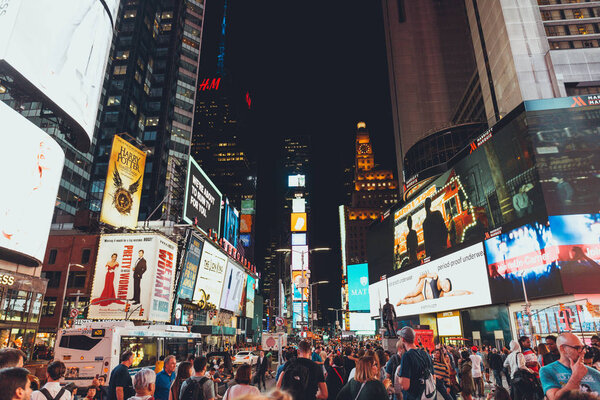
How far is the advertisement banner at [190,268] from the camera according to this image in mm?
40125

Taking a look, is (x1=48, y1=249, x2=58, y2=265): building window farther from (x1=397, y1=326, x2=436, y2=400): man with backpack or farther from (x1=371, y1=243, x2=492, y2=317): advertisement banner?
(x1=397, y1=326, x2=436, y2=400): man with backpack

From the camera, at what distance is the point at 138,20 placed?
8706cm

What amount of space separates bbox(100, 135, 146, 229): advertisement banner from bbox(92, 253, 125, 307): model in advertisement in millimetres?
3875

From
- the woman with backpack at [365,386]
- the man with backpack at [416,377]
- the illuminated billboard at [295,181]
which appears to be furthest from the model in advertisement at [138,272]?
the illuminated billboard at [295,181]

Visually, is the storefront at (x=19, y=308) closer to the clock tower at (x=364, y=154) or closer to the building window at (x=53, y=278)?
the building window at (x=53, y=278)

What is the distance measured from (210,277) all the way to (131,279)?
13.7 m

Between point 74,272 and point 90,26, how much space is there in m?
29.4

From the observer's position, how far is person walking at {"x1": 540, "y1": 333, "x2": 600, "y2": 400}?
409cm

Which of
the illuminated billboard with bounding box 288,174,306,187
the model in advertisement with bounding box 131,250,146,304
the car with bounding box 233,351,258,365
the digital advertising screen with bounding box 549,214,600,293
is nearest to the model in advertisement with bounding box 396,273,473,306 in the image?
the digital advertising screen with bounding box 549,214,600,293

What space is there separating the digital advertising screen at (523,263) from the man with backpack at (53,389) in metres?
34.4

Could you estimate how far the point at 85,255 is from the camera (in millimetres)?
43812

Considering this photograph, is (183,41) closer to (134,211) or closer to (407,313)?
(134,211)

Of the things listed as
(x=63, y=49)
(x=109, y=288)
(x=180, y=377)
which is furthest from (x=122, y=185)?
(x=180, y=377)

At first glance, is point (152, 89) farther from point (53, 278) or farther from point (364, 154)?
point (364, 154)
